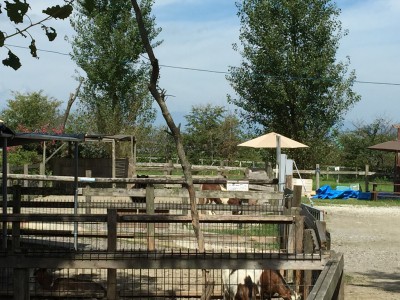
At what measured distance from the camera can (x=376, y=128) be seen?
2505 inches

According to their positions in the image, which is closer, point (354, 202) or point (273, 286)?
point (273, 286)

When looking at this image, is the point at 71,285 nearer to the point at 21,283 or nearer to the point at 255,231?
the point at 21,283

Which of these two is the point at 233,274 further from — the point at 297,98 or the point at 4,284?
the point at 297,98

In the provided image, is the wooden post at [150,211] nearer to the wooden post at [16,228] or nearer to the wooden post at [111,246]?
the wooden post at [16,228]

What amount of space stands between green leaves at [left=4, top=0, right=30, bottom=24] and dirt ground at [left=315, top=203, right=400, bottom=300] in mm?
6215

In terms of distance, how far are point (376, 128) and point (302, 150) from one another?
22389mm

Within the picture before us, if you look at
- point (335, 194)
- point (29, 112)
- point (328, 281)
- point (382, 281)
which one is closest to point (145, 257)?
→ point (328, 281)

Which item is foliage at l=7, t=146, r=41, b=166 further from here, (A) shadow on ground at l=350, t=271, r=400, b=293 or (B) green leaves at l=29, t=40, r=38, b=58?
(B) green leaves at l=29, t=40, r=38, b=58

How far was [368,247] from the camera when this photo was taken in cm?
1619

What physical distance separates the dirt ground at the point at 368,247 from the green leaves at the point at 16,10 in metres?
6.21

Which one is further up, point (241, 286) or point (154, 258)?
point (154, 258)

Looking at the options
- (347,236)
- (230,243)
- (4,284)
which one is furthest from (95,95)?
(4,284)

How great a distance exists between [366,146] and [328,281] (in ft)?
182

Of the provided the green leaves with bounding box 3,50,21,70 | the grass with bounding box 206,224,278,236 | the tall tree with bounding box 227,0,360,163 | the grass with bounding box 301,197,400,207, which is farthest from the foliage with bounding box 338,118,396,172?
the green leaves with bounding box 3,50,21,70
